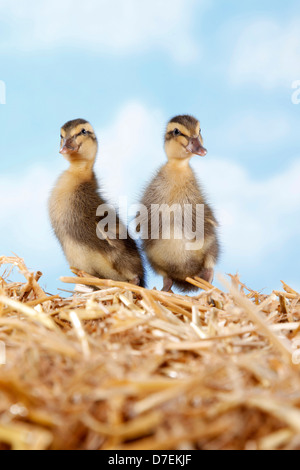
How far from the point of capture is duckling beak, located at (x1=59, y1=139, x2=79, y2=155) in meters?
1.90

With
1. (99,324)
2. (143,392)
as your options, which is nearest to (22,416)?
(143,392)

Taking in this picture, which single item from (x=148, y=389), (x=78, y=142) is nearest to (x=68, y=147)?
(x=78, y=142)

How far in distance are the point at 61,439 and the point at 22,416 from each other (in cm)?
8

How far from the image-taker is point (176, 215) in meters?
1.93

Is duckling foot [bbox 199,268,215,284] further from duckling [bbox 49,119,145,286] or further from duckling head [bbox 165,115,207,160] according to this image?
duckling head [bbox 165,115,207,160]

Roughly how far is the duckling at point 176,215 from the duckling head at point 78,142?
0.25 meters

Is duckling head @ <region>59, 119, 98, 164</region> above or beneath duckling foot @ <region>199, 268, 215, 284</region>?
above

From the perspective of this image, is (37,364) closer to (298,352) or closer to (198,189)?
(298,352)

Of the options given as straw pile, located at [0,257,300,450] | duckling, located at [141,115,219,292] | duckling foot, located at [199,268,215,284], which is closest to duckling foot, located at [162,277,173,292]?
duckling, located at [141,115,219,292]

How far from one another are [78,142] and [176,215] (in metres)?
0.42

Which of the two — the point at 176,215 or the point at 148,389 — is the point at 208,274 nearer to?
the point at 176,215

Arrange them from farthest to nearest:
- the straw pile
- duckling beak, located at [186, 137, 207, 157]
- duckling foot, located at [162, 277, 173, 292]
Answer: duckling foot, located at [162, 277, 173, 292] < duckling beak, located at [186, 137, 207, 157] < the straw pile

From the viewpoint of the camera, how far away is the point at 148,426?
77 cm

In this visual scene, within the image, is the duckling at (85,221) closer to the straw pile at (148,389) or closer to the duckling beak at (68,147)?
the duckling beak at (68,147)
